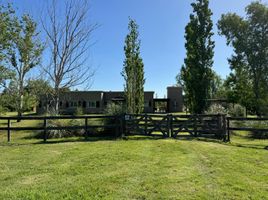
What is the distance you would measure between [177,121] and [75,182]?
8277 mm

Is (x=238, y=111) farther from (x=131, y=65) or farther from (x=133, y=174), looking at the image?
(x=133, y=174)

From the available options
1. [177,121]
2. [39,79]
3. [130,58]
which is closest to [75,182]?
[177,121]

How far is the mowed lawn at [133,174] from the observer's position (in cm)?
484

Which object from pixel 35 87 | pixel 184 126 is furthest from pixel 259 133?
pixel 35 87

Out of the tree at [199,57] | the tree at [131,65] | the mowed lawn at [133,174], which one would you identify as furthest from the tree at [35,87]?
the mowed lawn at [133,174]

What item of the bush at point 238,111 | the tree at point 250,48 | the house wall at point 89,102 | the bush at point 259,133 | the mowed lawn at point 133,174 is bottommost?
the mowed lawn at point 133,174

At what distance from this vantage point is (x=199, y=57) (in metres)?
26.4

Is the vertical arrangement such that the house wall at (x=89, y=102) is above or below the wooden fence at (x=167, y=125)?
above

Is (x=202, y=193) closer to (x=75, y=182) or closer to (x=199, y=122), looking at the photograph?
(x=75, y=182)

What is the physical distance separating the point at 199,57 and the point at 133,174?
72.3 ft

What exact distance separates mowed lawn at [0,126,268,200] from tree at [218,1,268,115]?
91.0 ft

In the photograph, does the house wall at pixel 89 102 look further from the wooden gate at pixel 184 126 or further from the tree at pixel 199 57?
the wooden gate at pixel 184 126

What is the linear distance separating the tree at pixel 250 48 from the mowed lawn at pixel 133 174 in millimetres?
27736

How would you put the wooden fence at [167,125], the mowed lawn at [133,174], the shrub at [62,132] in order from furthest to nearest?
the shrub at [62,132], the wooden fence at [167,125], the mowed lawn at [133,174]
